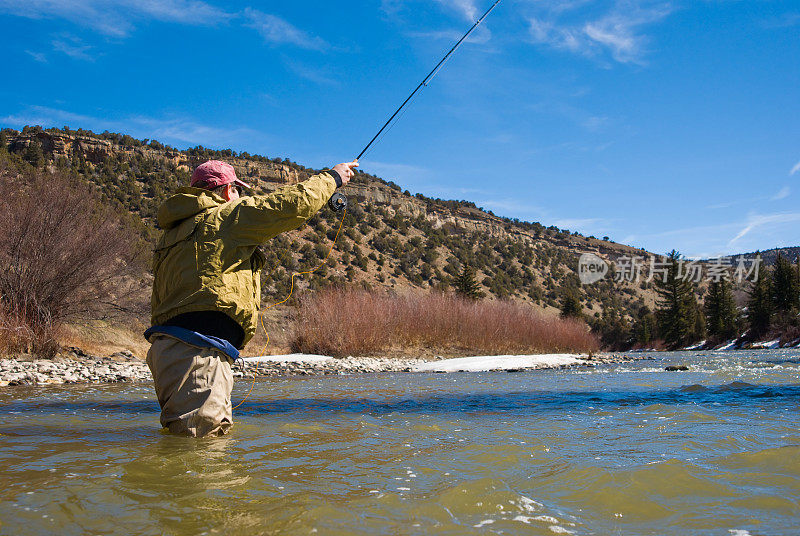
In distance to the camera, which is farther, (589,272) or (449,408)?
(589,272)

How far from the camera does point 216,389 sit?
3.51 m

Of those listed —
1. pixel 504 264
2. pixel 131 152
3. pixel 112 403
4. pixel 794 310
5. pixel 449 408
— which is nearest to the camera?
pixel 449 408

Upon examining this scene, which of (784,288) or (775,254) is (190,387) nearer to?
(784,288)

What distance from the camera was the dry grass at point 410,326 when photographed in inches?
744

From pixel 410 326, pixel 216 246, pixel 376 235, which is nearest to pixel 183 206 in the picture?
pixel 216 246

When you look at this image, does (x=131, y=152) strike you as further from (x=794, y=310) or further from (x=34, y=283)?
(x=794, y=310)

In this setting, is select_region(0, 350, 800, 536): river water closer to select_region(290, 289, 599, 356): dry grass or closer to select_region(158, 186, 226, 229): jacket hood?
select_region(158, 186, 226, 229): jacket hood

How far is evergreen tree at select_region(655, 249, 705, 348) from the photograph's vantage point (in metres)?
60.6

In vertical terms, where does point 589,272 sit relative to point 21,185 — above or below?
above

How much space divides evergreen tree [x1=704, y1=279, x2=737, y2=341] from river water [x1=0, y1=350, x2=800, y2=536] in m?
58.7

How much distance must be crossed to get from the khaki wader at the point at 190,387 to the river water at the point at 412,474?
0.12 metres

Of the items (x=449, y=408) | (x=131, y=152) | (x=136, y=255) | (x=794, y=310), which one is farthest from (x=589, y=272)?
(x=449, y=408)

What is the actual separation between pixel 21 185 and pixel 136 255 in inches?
140

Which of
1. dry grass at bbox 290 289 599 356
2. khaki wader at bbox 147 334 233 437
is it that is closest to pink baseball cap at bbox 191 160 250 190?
khaki wader at bbox 147 334 233 437
